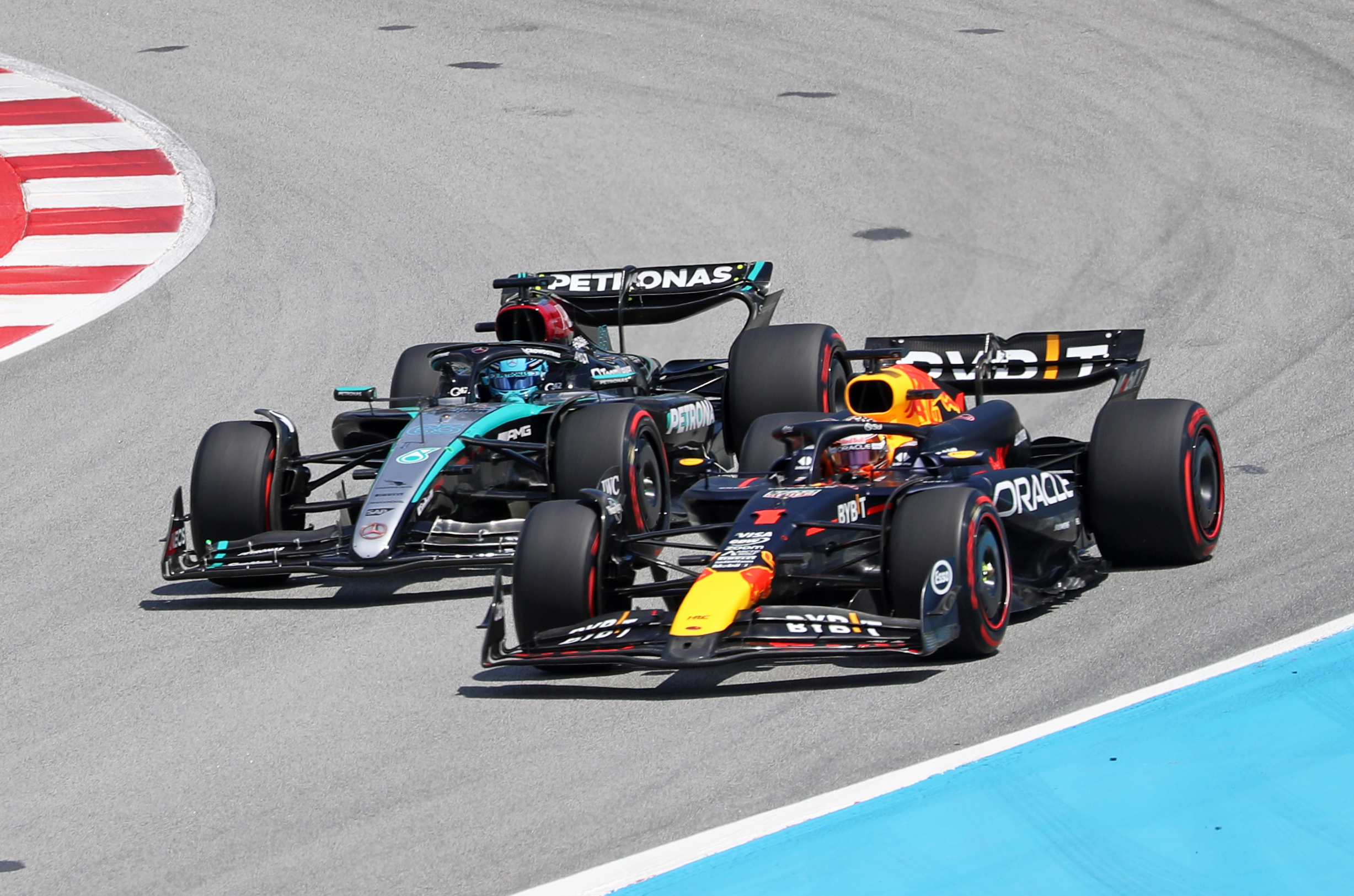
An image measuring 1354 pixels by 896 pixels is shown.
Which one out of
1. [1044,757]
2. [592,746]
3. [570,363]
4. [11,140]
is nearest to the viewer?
[1044,757]

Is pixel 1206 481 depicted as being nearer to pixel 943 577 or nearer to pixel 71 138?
pixel 943 577

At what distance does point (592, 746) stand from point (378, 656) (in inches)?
76.3

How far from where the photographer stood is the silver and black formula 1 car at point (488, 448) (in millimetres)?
9930

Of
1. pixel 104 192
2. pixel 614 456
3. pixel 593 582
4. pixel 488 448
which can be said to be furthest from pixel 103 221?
pixel 593 582

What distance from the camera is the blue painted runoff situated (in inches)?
219

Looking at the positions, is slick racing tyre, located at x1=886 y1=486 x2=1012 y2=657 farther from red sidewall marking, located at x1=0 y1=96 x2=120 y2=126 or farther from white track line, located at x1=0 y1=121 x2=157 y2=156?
red sidewall marking, located at x1=0 y1=96 x2=120 y2=126

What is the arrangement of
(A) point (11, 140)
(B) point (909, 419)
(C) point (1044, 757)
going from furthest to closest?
1. (A) point (11, 140)
2. (B) point (909, 419)
3. (C) point (1044, 757)

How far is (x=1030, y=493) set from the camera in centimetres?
876

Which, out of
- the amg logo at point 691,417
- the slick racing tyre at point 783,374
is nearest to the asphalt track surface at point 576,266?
the amg logo at point 691,417

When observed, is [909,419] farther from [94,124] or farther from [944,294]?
[94,124]

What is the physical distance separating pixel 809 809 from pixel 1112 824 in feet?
3.31

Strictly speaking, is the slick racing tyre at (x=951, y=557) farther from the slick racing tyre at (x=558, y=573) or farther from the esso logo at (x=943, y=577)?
the slick racing tyre at (x=558, y=573)

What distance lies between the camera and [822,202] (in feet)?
58.1

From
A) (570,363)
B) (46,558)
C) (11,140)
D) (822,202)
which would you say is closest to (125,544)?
(46,558)
